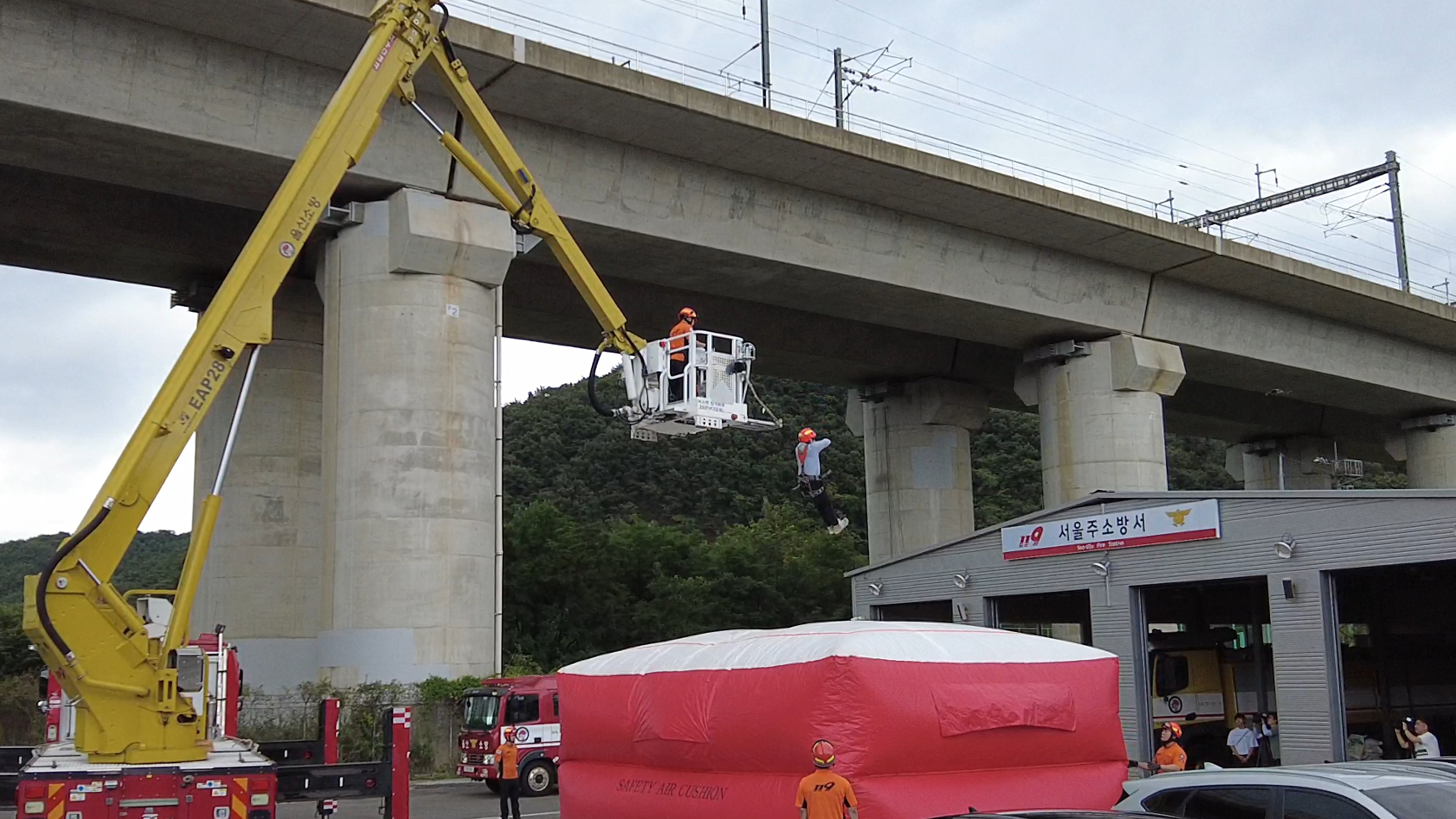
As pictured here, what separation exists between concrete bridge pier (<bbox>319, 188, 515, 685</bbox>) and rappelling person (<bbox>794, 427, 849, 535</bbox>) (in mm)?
10881

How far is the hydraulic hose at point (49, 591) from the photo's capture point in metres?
13.9

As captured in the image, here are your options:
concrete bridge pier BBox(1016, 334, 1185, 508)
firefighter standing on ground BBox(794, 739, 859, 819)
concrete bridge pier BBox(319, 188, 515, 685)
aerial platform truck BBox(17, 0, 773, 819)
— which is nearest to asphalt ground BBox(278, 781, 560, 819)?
concrete bridge pier BBox(319, 188, 515, 685)

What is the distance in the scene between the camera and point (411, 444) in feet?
87.0

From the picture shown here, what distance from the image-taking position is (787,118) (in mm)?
30047

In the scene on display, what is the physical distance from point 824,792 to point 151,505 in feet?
26.9

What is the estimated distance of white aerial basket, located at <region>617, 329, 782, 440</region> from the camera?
1816 centimetres

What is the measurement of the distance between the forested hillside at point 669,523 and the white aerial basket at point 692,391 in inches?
626

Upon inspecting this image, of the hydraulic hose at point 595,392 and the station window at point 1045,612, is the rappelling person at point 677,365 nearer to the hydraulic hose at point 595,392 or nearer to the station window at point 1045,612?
the hydraulic hose at point 595,392

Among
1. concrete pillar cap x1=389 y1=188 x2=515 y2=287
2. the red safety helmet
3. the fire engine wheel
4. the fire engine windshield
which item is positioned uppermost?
concrete pillar cap x1=389 y1=188 x2=515 y2=287

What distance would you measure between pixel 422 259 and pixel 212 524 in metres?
12.2

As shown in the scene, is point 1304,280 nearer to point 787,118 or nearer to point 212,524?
point 787,118

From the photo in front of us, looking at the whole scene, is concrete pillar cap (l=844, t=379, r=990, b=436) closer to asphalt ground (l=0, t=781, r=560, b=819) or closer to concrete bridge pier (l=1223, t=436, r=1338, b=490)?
concrete bridge pier (l=1223, t=436, r=1338, b=490)

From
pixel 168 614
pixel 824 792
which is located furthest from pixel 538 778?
pixel 824 792

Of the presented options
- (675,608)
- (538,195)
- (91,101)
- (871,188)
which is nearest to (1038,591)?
(538,195)
